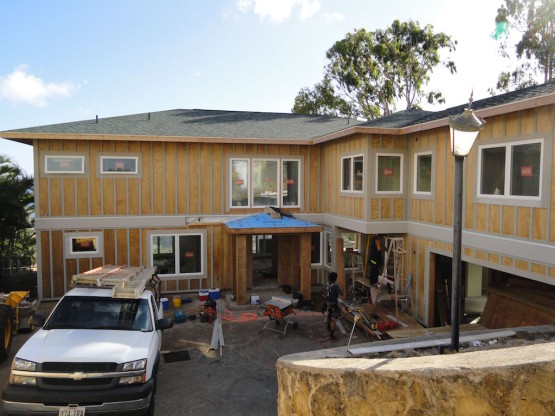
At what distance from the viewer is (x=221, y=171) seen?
14445 mm

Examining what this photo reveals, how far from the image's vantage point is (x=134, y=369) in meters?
5.86

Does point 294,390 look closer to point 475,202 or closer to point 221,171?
point 475,202

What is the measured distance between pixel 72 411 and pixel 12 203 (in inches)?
431

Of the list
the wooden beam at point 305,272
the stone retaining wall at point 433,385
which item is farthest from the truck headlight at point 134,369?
the wooden beam at point 305,272

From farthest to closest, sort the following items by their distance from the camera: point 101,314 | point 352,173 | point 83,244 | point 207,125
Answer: point 207,125 → point 83,244 → point 352,173 → point 101,314

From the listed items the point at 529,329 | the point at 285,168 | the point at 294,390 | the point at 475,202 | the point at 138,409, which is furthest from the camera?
the point at 285,168

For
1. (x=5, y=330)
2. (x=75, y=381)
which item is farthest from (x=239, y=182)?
(x=75, y=381)

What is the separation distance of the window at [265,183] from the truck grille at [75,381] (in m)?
9.27

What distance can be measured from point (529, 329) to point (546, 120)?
3.77 meters

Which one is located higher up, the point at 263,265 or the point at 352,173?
the point at 352,173

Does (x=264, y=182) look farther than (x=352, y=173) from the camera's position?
Yes

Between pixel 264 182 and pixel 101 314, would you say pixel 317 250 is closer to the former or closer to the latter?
pixel 264 182

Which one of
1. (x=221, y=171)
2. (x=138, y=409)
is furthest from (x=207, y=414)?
(x=221, y=171)

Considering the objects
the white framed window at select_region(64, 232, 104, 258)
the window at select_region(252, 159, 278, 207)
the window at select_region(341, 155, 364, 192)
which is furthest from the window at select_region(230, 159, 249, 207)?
the white framed window at select_region(64, 232, 104, 258)
